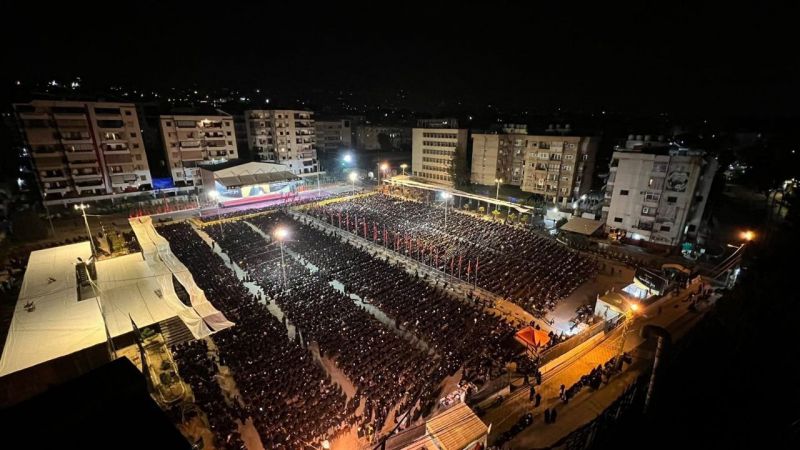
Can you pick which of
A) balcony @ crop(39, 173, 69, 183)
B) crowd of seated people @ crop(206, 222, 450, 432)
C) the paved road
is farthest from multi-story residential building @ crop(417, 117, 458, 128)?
balcony @ crop(39, 173, 69, 183)

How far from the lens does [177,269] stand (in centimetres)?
2400

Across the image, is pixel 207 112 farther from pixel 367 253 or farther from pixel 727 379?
pixel 727 379

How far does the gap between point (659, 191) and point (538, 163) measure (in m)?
18.7

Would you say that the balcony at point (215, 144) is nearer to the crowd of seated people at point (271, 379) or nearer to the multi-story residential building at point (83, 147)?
the multi-story residential building at point (83, 147)

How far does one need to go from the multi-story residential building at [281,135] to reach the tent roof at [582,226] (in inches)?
1875

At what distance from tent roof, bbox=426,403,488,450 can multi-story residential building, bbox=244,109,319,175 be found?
2332 inches

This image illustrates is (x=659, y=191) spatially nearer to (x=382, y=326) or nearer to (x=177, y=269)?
(x=382, y=326)

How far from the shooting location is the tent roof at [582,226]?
115 feet

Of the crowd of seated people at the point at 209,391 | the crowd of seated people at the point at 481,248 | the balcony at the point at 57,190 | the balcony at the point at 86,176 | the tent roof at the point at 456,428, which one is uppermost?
the balcony at the point at 86,176

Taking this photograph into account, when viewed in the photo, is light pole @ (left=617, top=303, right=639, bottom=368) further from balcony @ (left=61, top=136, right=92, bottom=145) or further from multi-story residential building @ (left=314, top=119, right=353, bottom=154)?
multi-story residential building @ (left=314, top=119, right=353, bottom=154)

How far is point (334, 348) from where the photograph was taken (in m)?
19.4

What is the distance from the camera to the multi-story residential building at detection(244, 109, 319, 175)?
62438 millimetres

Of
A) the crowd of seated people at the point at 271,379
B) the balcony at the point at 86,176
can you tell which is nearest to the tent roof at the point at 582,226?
the crowd of seated people at the point at 271,379

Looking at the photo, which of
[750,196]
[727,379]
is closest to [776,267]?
[727,379]
